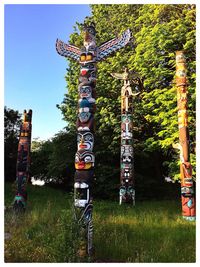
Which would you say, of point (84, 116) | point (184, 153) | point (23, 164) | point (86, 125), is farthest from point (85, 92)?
point (23, 164)

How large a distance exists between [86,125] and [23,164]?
511cm

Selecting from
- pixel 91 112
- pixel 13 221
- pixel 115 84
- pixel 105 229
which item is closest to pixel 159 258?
pixel 105 229

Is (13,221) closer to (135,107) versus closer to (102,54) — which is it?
(102,54)

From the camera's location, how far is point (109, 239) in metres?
6.75

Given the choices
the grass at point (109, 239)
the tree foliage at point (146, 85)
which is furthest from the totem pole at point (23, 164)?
the tree foliage at point (146, 85)

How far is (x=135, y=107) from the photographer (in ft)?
53.5

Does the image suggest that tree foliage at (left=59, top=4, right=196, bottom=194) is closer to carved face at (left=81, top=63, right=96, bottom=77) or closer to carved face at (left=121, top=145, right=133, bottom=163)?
carved face at (left=121, top=145, right=133, bottom=163)

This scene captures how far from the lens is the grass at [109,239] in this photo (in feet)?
19.1

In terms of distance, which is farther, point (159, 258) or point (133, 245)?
point (133, 245)

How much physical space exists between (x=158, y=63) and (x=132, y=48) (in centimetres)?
310

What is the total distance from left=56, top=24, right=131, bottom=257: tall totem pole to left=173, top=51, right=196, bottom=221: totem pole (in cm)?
363

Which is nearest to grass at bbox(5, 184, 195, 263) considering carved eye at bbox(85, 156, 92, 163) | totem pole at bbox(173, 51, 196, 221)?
totem pole at bbox(173, 51, 196, 221)

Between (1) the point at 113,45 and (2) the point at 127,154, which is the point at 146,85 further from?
(1) the point at 113,45

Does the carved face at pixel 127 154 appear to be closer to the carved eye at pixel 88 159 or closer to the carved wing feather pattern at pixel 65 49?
the carved wing feather pattern at pixel 65 49
